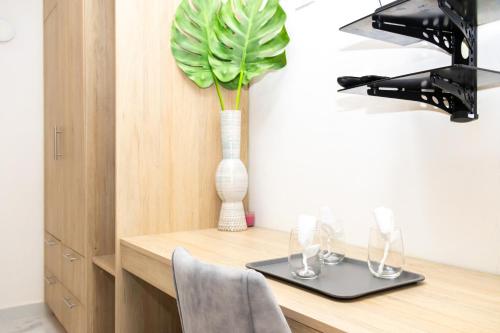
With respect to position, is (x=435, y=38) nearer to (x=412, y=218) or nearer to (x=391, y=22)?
(x=391, y=22)

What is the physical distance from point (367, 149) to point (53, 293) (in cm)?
229

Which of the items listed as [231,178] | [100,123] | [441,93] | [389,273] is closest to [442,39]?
[441,93]

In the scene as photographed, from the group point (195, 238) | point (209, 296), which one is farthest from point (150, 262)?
point (209, 296)

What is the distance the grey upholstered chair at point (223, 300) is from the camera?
2.85ft

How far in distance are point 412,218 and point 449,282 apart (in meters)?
0.33

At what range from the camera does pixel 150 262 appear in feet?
5.28

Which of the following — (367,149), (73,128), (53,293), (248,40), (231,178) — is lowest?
(53,293)

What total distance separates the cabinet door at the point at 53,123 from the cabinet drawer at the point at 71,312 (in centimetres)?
37

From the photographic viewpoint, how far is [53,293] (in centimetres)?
Result: 286

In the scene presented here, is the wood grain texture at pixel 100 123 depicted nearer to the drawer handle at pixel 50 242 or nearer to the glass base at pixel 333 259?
the drawer handle at pixel 50 242

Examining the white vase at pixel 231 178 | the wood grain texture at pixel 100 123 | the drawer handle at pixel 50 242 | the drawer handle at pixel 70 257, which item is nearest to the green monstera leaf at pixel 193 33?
the white vase at pixel 231 178

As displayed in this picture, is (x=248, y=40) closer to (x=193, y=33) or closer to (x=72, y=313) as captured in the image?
(x=193, y=33)

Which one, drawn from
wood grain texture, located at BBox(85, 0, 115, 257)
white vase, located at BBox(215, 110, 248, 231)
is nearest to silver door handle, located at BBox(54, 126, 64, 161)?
wood grain texture, located at BBox(85, 0, 115, 257)

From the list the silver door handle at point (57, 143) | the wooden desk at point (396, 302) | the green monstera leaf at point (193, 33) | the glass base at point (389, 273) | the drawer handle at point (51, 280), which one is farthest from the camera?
the drawer handle at point (51, 280)
